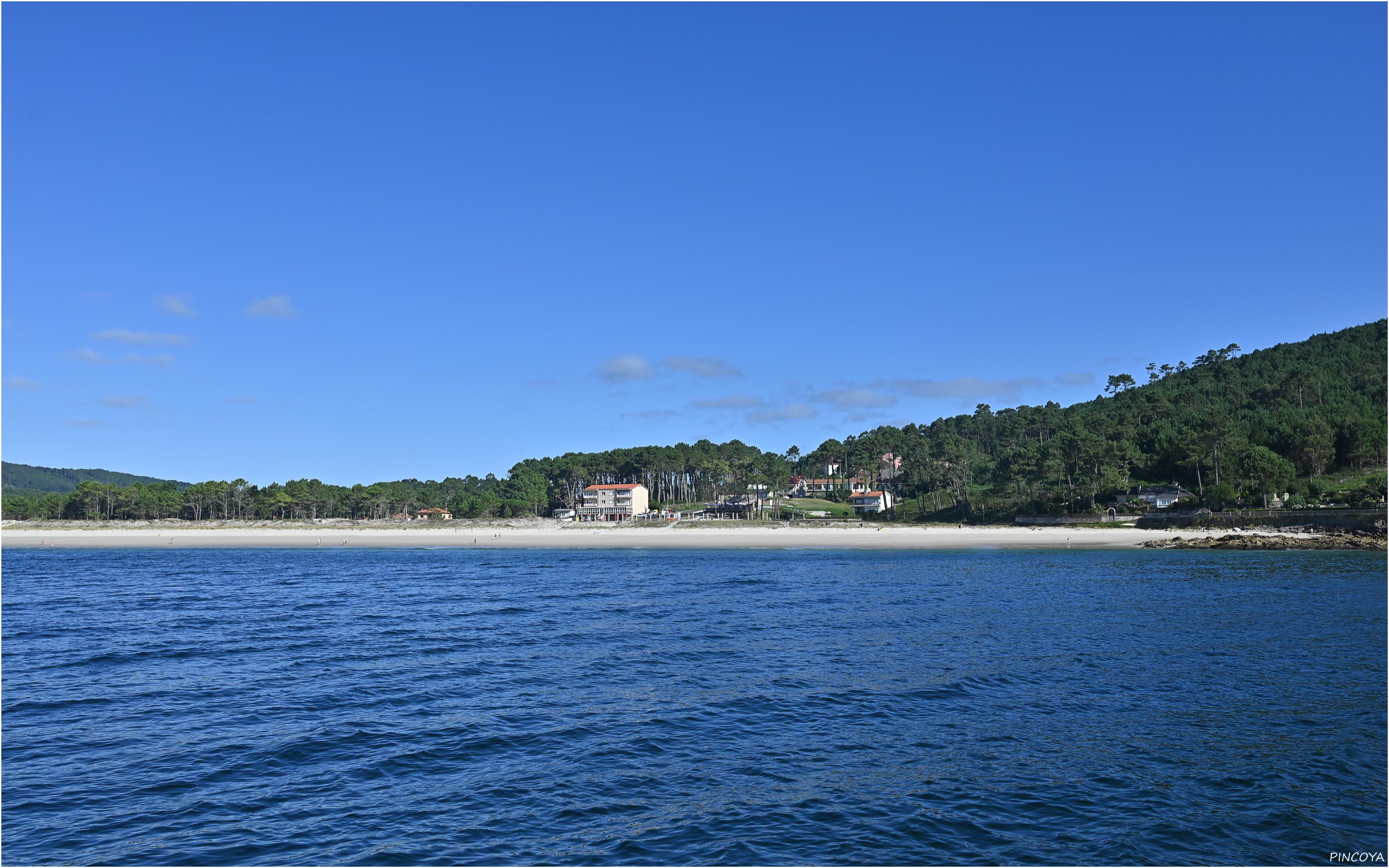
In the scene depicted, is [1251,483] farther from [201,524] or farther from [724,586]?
[201,524]

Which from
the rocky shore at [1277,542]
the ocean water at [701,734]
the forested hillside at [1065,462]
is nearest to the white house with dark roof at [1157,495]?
the forested hillside at [1065,462]

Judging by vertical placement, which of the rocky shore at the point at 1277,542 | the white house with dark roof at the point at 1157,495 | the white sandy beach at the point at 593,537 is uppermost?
the white house with dark roof at the point at 1157,495

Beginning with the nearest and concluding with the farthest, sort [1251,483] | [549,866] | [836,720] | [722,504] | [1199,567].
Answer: [549,866]
[836,720]
[1199,567]
[1251,483]
[722,504]

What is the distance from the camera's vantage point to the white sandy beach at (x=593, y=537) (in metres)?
81.8

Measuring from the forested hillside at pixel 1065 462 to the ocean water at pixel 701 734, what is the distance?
79289 mm

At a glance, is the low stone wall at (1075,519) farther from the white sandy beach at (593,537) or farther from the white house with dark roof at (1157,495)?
the white house with dark roof at (1157,495)

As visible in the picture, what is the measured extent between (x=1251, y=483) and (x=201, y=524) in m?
158

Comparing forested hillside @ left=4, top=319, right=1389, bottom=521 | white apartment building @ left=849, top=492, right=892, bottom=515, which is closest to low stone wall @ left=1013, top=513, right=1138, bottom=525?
forested hillside @ left=4, top=319, right=1389, bottom=521

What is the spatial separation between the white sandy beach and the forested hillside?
20.6m

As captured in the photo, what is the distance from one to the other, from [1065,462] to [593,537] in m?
65.8

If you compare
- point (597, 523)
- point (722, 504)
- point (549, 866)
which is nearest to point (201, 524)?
point (597, 523)

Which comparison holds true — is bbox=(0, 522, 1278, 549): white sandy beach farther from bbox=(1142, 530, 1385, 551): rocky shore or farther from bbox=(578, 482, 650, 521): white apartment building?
bbox=(578, 482, 650, 521): white apartment building

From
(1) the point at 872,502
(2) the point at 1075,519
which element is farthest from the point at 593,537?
(1) the point at 872,502

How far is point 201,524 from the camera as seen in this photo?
5472 inches
